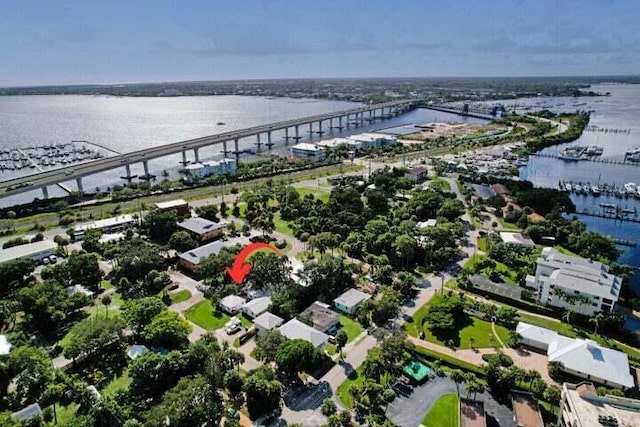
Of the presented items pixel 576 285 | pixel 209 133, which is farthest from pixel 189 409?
pixel 209 133

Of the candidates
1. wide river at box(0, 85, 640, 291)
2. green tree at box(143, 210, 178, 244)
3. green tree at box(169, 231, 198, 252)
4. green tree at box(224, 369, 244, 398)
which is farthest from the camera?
wide river at box(0, 85, 640, 291)

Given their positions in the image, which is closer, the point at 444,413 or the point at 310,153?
the point at 444,413

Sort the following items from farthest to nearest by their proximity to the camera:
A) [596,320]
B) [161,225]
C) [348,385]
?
[161,225], [596,320], [348,385]

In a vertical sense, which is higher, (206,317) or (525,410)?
(525,410)

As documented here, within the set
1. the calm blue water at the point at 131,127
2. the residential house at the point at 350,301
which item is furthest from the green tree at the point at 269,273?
the calm blue water at the point at 131,127

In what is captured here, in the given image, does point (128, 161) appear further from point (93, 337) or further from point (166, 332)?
point (166, 332)

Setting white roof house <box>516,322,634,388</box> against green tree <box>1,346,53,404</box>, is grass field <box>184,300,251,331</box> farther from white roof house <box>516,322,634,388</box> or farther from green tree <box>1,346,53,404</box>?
white roof house <box>516,322,634,388</box>

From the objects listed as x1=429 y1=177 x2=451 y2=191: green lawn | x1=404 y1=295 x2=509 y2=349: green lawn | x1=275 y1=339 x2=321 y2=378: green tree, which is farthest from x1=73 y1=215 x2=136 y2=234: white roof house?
x1=429 y1=177 x2=451 y2=191: green lawn

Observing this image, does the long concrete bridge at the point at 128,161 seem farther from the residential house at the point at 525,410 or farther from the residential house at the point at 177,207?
the residential house at the point at 525,410
